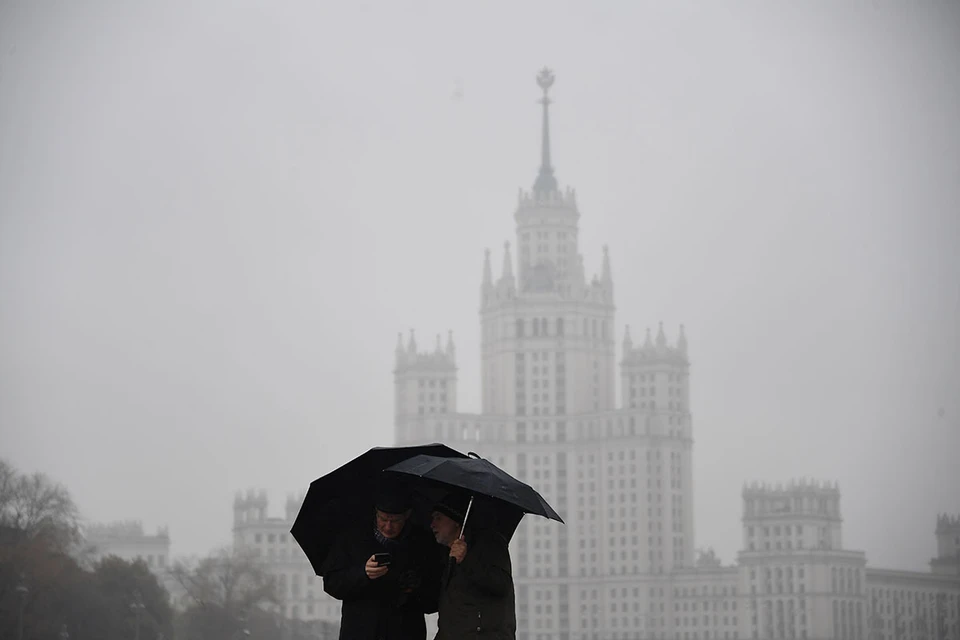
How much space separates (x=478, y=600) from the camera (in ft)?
37.3

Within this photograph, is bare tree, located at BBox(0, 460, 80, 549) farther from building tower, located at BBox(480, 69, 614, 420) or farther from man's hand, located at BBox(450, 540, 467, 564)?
building tower, located at BBox(480, 69, 614, 420)

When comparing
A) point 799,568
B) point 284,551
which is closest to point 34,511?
point 284,551

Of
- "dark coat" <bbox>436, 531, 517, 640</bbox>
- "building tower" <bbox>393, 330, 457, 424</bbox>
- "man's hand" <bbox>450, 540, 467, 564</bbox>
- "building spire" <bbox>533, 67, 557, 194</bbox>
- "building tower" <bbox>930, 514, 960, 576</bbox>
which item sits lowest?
"dark coat" <bbox>436, 531, 517, 640</bbox>

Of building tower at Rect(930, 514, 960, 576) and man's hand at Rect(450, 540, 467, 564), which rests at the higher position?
building tower at Rect(930, 514, 960, 576)

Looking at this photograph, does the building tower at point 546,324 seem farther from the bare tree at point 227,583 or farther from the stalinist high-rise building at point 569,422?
the bare tree at point 227,583

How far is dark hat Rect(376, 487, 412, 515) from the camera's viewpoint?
464 inches

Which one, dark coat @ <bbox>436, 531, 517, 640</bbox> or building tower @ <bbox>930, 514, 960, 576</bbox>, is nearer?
dark coat @ <bbox>436, 531, 517, 640</bbox>

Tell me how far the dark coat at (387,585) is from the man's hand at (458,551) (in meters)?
0.48

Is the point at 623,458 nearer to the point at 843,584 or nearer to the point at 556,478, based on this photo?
the point at 556,478

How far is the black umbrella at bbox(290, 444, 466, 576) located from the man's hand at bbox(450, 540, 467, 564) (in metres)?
1.08

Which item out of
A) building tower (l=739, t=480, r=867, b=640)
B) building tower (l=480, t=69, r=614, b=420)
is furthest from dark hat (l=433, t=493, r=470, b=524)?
building tower (l=480, t=69, r=614, b=420)

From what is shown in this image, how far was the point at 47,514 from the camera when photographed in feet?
243

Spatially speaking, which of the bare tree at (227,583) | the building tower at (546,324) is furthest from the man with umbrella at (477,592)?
the building tower at (546,324)

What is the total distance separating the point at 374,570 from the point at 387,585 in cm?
18
